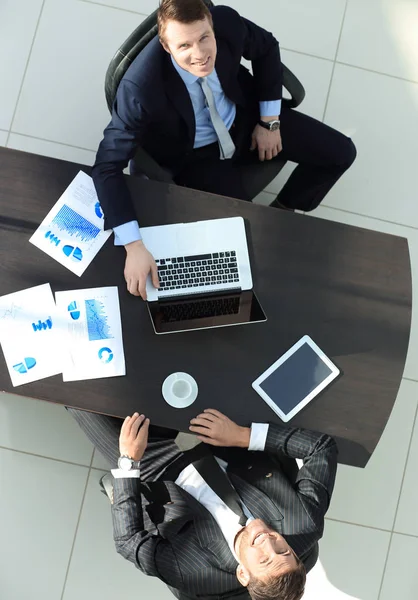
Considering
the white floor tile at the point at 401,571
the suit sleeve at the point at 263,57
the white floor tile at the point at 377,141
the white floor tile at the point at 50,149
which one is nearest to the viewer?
the suit sleeve at the point at 263,57

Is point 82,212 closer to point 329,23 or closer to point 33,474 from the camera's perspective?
point 33,474

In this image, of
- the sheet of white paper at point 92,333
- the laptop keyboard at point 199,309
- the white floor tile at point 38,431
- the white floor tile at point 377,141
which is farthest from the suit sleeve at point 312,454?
the white floor tile at point 377,141

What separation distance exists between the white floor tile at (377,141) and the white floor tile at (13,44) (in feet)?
4.64

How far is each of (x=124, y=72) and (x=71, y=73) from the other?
1.07 m

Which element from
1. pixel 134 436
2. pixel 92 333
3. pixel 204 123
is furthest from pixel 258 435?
pixel 204 123

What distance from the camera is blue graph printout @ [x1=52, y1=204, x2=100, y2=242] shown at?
1.78 m

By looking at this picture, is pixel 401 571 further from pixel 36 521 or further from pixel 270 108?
pixel 270 108

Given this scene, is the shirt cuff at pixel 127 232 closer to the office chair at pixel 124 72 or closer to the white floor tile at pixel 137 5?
the office chair at pixel 124 72

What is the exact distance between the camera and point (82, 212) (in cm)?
180

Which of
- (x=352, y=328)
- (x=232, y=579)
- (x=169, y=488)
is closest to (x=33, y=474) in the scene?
(x=169, y=488)

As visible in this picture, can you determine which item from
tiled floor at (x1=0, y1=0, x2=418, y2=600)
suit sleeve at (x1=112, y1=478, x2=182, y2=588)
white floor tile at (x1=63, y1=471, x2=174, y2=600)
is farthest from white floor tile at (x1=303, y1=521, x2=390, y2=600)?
suit sleeve at (x1=112, y1=478, x2=182, y2=588)

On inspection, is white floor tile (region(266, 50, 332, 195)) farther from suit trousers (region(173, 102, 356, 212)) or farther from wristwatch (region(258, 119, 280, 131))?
wristwatch (region(258, 119, 280, 131))

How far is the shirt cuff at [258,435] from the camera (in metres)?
1.74

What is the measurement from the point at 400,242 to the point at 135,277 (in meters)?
0.84
